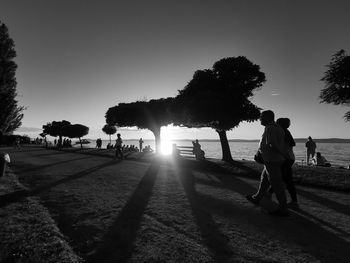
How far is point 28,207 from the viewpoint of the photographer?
5.54 meters

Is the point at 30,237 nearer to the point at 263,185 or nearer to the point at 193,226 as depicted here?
the point at 193,226

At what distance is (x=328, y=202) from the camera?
6355 millimetres

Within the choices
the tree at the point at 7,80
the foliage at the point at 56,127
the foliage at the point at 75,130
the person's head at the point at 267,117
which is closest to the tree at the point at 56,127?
the foliage at the point at 56,127

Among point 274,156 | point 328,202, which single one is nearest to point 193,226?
point 274,156

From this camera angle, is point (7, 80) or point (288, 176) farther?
point (7, 80)

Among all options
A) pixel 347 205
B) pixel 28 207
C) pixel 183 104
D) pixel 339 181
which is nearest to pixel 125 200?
pixel 28 207

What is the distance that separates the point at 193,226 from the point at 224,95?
15009 mm

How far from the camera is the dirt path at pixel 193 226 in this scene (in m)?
3.35

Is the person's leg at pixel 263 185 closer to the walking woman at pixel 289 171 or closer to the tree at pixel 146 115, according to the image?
the walking woman at pixel 289 171

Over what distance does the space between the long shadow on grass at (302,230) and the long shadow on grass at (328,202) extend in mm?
1006

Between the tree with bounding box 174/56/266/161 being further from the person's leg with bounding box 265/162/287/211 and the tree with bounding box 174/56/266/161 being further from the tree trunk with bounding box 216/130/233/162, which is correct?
the person's leg with bounding box 265/162/287/211

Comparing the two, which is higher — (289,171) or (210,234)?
(289,171)

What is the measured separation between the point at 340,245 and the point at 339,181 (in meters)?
6.55

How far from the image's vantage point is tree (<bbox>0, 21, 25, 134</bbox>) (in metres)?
16.0
